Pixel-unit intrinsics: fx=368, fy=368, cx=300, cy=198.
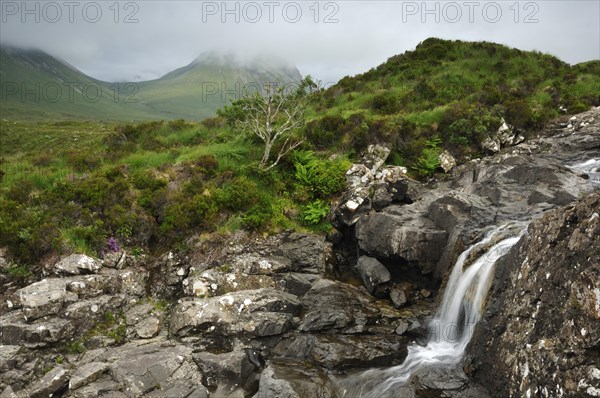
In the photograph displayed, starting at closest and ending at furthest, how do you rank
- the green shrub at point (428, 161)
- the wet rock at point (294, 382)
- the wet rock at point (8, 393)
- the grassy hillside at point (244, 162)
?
the wet rock at point (294, 382) < the wet rock at point (8, 393) < the grassy hillside at point (244, 162) < the green shrub at point (428, 161)

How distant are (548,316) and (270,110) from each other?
15625mm

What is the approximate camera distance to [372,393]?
9.05 m

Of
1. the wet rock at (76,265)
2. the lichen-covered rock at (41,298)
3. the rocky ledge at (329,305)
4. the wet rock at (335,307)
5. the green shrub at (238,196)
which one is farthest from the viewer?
the green shrub at (238,196)

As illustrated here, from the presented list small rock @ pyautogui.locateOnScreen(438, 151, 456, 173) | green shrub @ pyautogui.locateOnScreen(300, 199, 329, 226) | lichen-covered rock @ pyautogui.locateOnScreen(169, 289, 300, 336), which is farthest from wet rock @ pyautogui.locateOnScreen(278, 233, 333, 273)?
small rock @ pyautogui.locateOnScreen(438, 151, 456, 173)

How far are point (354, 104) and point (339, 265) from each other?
16164 millimetres

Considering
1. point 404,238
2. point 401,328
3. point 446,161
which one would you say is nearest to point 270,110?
point 446,161

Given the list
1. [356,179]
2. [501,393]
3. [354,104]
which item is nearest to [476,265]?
[501,393]

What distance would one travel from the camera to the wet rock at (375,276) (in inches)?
504

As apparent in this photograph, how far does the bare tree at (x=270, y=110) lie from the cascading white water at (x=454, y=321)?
1043 cm

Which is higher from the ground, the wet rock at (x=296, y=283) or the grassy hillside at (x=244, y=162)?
the grassy hillside at (x=244, y=162)

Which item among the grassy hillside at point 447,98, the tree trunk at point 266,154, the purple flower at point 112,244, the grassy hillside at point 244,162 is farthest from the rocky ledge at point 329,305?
the tree trunk at point 266,154

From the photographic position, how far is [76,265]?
1243 centimetres

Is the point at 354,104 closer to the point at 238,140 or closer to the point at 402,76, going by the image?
the point at 402,76

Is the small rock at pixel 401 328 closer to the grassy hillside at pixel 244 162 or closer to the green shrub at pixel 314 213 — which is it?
the grassy hillside at pixel 244 162
